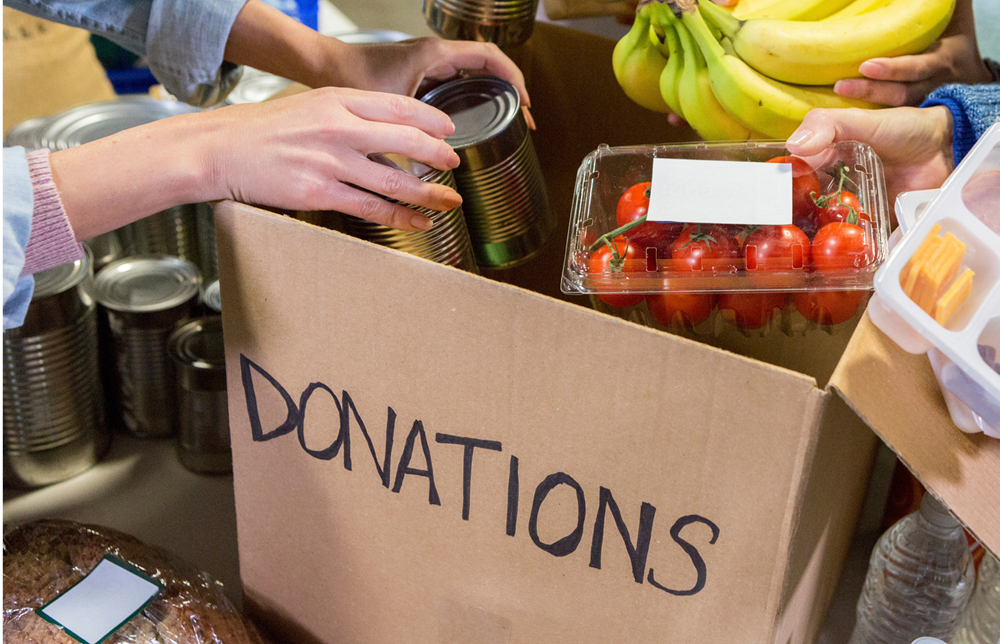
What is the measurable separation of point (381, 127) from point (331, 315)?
17cm

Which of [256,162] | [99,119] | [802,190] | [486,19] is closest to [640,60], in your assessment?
[486,19]

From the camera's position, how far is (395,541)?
774 mm

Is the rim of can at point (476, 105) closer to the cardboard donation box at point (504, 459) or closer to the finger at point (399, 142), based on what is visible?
the finger at point (399, 142)

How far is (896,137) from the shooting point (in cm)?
81

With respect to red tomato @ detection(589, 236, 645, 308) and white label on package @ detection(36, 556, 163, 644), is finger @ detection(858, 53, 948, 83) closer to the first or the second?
red tomato @ detection(589, 236, 645, 308)

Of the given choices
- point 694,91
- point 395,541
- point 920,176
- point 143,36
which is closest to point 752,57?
point 694,91

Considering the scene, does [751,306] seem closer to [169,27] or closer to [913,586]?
[913,586]

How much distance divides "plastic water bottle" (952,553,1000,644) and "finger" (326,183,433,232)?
65 centimetres

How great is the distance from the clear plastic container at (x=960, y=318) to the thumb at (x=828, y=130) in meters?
0.15

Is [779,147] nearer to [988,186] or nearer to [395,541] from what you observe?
[988,186]

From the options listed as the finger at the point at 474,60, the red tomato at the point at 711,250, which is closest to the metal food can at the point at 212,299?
the finger at the point at 474,60

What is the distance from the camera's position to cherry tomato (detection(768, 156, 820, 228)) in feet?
2.27

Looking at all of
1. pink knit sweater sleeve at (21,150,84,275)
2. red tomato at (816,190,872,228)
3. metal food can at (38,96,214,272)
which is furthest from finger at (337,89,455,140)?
metal food can at (38,96,214,272)

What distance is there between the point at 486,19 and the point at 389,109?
429 millimetres
